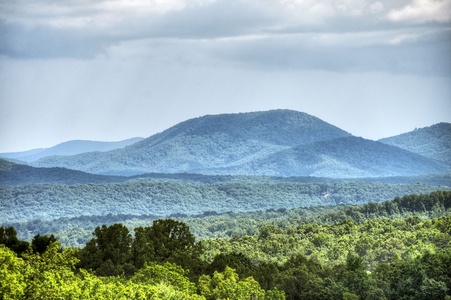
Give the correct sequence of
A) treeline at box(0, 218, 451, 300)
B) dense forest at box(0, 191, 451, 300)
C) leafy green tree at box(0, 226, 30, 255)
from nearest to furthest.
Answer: dense forest at box(0, 191, 451, 300) → treeline at box(0, 218, 451, 300) → leafy green tree at box(0, 226, 30, 255)

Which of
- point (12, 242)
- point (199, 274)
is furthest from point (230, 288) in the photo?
point (12, 242)

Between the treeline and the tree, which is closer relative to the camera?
the treeline

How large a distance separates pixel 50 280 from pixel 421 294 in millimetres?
49647

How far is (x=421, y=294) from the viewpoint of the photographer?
106250 millimetres

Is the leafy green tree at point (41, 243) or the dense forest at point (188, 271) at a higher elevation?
the leafy green tree at point (41, 243)

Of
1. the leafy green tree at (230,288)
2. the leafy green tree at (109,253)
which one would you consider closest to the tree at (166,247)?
the leafy green tree at (109,253)

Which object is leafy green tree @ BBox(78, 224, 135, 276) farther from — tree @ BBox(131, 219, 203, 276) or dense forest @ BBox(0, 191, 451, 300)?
tree @ BBox(131, 219, 203, 276)

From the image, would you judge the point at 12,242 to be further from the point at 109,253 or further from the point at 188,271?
the point at 188,271

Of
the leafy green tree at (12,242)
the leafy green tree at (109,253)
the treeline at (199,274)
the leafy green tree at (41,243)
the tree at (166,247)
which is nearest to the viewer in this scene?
the treeline at (199,274)

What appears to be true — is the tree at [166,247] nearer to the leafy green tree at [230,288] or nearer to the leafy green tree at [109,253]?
the leafy green tree at [109,253]

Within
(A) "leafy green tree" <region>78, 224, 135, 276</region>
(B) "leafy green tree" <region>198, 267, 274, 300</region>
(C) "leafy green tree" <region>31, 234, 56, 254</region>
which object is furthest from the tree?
(C) "leafy green tree" <region>31, 234, 56, 254</region>

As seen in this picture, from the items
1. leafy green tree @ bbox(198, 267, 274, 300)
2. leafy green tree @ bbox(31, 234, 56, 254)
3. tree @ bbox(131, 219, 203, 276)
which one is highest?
leafy green tree @ bbox(31, 234, 56, 254)

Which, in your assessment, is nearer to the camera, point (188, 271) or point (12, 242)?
point (12, 242)

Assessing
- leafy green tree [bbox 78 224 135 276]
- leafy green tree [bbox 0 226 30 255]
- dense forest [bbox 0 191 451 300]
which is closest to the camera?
dense forest [bbox 0 191 451 300]
